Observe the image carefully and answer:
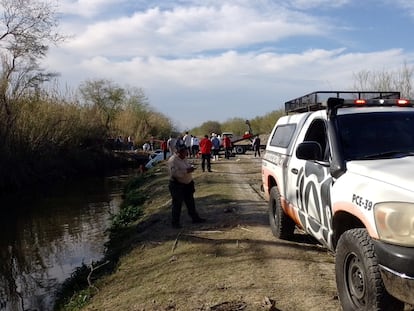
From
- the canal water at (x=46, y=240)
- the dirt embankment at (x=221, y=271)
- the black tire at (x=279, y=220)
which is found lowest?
the canal water at (x=46, y=240)

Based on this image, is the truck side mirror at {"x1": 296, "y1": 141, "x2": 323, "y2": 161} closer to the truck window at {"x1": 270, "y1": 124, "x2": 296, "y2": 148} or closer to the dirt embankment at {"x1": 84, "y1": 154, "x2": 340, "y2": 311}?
the dirt embankment at {"x1": 84, "y1": 154, "x2": 340, "y2": 311}

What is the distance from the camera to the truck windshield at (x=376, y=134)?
5.38 meters

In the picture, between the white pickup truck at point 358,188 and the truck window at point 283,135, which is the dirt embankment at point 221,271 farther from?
the truck window at point 283,135

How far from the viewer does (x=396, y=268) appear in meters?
3.94

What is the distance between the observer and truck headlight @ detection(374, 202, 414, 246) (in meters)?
3.87

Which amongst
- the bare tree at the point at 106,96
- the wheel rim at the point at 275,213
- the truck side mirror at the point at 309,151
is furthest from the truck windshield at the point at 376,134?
the bare tree at the point at 106,96

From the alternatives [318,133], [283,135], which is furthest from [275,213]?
[318,133]

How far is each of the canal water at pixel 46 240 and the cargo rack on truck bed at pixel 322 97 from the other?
5683 millimetres

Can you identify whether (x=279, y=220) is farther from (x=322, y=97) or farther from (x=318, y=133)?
(x=322, y=97)

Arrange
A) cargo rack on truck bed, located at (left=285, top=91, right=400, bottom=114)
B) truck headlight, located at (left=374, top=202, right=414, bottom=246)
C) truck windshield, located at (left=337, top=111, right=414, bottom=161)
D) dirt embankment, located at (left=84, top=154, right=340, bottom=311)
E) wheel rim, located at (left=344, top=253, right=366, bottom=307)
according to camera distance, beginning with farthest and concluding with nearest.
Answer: cargo rack on truck bed, located at (left=285, top=91, right=400, bottom=114), dirt embankment, located at (left=84, top=154, right=340, bottom=311), truck windshield, located at (left=337, top=111, right=414, bottom=161), wheel rim, located at (left=344, top=253, right=366, bottom=307), truck headlight, located at (left=374, top=202, right=414, bottom=246)

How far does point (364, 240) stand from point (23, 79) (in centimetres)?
3415

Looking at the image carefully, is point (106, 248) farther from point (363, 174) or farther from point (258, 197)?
point (363, 174)

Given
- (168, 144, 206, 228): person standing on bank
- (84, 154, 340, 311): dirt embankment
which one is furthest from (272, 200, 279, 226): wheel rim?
(168, 144, 206, 228): person standing on bank

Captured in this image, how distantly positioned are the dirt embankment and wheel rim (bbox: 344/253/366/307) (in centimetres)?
76
